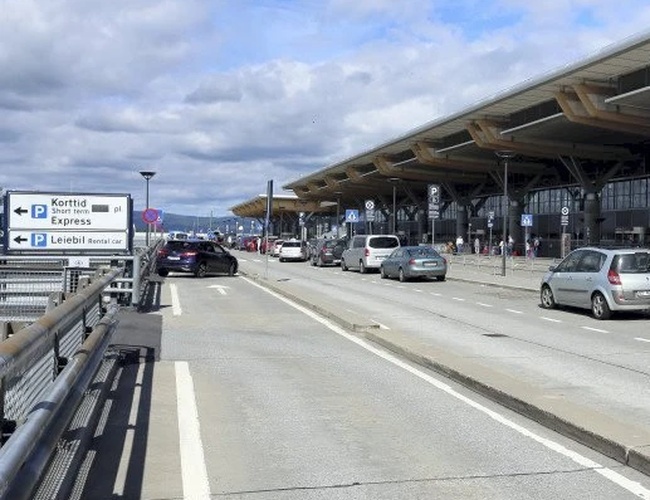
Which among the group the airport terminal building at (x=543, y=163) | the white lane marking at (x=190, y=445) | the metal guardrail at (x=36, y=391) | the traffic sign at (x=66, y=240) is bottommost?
the white lane marking at (x=190, y=445)

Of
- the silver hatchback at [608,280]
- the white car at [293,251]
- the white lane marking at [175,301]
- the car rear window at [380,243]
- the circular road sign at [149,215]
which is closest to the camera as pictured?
the silver hatchback at [608,280]

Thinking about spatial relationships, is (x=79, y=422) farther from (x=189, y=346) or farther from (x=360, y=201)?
(x=360, y=201)

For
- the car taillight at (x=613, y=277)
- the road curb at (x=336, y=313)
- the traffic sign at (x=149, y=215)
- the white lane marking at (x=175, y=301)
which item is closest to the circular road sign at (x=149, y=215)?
the traffic sign at (x=149, y=215)

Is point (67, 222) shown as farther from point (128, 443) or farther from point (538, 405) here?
point (538, 405)

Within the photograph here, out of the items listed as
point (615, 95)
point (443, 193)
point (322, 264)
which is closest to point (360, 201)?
point (443, 193)

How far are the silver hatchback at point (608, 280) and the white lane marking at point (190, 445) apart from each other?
10.4 metres

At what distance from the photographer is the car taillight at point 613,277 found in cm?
1645

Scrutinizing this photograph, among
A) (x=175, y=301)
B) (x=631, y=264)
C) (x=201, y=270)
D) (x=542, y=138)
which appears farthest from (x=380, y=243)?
(x=631, y=264)

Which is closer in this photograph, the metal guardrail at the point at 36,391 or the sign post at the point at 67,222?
the metal guardrail at the point at 36,391

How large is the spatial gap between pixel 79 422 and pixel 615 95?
126 feet

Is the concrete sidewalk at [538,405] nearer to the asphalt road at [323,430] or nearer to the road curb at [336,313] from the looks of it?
the asphalt road at [323,430]

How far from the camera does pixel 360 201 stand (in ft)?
382

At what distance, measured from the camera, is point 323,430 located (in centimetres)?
683

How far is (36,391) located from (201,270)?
27.5 metres
